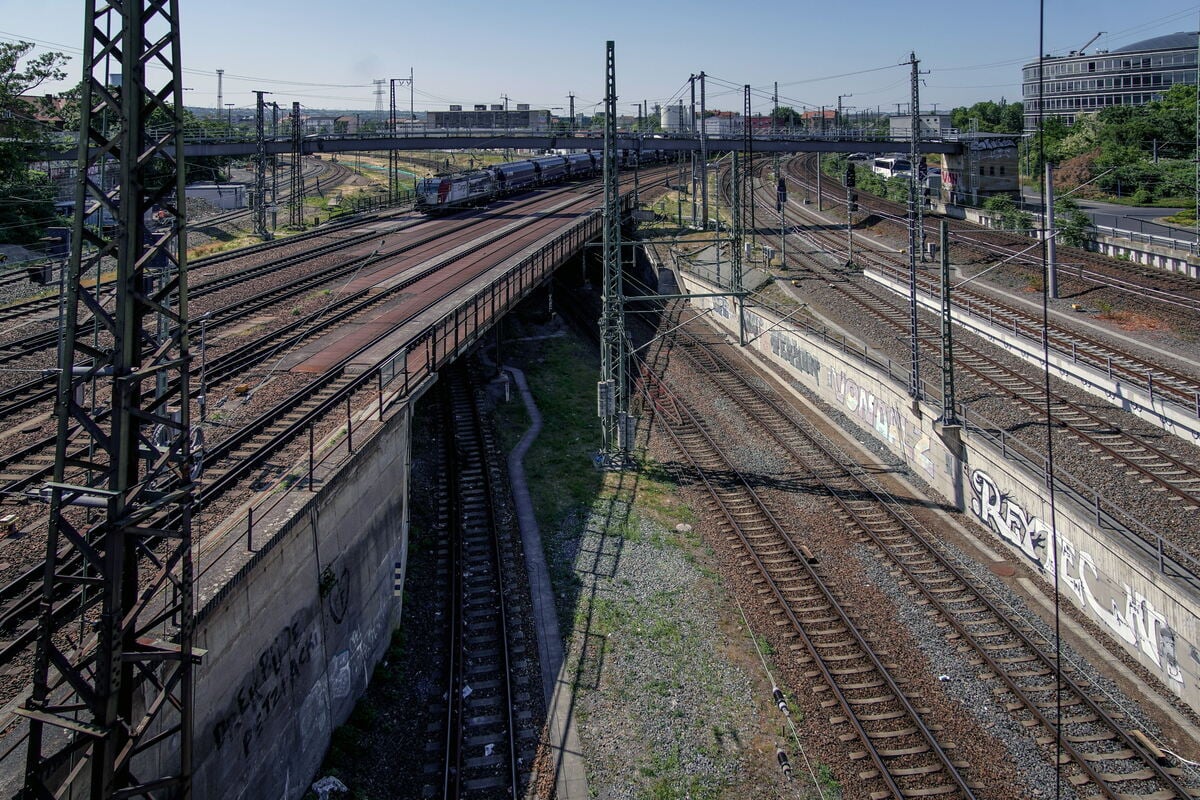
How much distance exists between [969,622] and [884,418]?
879 cm

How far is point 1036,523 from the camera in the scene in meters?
16.9

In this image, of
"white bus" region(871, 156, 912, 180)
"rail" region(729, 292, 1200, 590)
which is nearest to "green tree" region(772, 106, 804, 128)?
"white bus" region(871, 156, 912, 180)

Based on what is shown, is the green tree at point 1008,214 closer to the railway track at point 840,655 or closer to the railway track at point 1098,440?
the railway track at point 1098,440

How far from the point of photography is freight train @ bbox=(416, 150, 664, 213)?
49.8 m

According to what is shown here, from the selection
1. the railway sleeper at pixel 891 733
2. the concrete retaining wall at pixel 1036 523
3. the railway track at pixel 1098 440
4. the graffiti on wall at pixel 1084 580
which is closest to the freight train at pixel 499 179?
the concrete retaining wall at pixel 1036 523

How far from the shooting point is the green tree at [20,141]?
1392 inches

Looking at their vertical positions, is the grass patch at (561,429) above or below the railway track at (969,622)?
above

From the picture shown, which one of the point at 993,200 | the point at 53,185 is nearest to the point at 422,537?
the point at 53,185

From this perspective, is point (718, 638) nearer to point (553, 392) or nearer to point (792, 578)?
point (792, 578)

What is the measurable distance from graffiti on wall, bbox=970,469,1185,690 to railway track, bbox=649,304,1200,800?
3.73 feet

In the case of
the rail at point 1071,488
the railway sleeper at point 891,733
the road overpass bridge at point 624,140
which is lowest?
the railway sleeper at point 891,733

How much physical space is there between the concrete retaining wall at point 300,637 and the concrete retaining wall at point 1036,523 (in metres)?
11.5

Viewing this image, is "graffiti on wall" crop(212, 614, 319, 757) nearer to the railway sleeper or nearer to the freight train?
the railway sleeper

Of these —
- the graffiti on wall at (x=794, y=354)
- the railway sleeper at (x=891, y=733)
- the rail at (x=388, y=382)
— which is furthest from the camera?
the graffiti on wall at (x=794, y=354)
